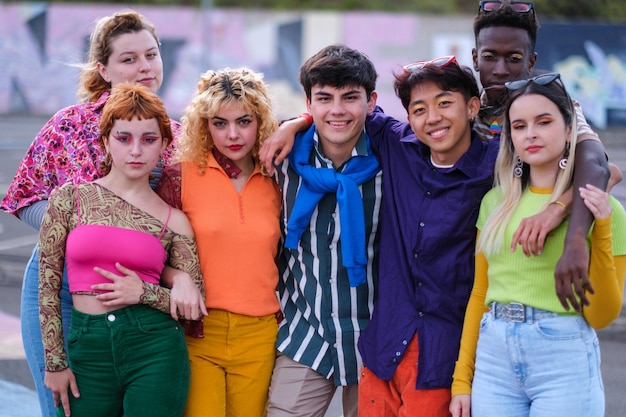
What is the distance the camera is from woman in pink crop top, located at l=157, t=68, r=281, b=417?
345 cm

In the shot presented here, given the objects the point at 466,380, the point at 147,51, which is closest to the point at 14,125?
the point at 147,51

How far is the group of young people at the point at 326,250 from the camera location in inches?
114

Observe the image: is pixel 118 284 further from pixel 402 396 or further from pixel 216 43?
pixel 216 43

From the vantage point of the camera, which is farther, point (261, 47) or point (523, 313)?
point (261, 47)

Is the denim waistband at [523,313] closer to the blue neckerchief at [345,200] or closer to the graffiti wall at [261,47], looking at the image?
the blue neckerchief at [345,200]

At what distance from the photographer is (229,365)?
137 inches

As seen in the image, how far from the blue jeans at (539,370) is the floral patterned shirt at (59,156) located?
174cm

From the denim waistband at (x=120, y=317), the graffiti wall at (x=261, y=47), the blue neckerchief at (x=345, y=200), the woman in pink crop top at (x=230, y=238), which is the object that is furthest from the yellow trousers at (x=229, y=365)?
the graffiti wall at (x=261, y=47)

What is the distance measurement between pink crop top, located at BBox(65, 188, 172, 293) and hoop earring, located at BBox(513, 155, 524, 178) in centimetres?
146

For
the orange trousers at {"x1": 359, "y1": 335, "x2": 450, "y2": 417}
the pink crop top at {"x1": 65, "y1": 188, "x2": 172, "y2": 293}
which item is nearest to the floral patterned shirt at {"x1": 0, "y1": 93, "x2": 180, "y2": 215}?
the pink crop top at {"x1": 65, "y1": 188, "x2": 172, "y2": 293}

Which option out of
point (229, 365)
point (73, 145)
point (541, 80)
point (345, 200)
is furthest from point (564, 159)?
point (73, 145)

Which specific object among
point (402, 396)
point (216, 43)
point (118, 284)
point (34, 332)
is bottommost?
point (402, 396)

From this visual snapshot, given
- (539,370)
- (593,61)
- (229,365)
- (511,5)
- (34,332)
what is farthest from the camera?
(593,61)

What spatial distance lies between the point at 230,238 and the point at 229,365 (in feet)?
1.82
